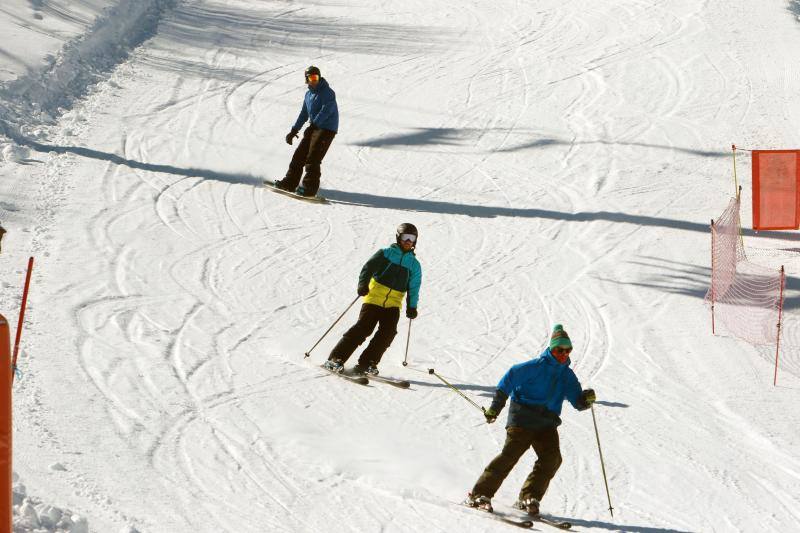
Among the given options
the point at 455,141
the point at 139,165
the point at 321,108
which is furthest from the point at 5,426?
the point at 455,141

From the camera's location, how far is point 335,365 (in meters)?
9.57

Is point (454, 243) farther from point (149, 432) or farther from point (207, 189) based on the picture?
point (149, 432)

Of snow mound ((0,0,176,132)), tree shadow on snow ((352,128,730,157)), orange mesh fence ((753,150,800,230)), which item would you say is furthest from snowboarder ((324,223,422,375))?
tree shadow on snow ((352,128,730,157))

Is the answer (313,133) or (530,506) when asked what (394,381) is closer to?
(530,506)

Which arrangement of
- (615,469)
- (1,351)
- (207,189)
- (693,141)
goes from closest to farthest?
(1,351), (615,469), (207,189), (693,141)

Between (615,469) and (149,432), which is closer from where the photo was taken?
(149,432)

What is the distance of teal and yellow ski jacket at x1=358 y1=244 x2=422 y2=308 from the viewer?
9320mm

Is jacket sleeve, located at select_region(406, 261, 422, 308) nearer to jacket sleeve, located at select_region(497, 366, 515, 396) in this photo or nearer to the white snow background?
the white snow background

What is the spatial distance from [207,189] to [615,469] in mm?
7697

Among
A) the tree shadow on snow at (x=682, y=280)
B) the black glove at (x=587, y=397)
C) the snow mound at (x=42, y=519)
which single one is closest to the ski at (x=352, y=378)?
the black glove at (x=587, y=397)

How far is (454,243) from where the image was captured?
44.5 ft

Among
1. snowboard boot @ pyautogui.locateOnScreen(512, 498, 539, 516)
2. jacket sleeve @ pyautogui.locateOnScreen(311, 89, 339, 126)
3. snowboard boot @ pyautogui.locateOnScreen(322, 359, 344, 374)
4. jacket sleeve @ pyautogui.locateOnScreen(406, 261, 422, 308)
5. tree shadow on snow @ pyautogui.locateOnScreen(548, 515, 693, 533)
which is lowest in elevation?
tree shadow on snow @ pyautogui.locateOnScreen(548, 515, 693, 533)

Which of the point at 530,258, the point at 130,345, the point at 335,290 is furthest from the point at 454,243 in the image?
the point at 130,345

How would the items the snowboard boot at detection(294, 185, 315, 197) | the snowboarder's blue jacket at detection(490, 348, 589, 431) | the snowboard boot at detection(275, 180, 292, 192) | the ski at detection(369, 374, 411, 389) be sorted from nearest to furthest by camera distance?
the snowboarder's blue jacket at detection(490, 348, 589, 431)
the ski at detection(369, 374, 411, 389)
the snowboard boot at detection(294, 185, 315, 197)
the snowboard boot at detection(275, 180, 292, 192)
